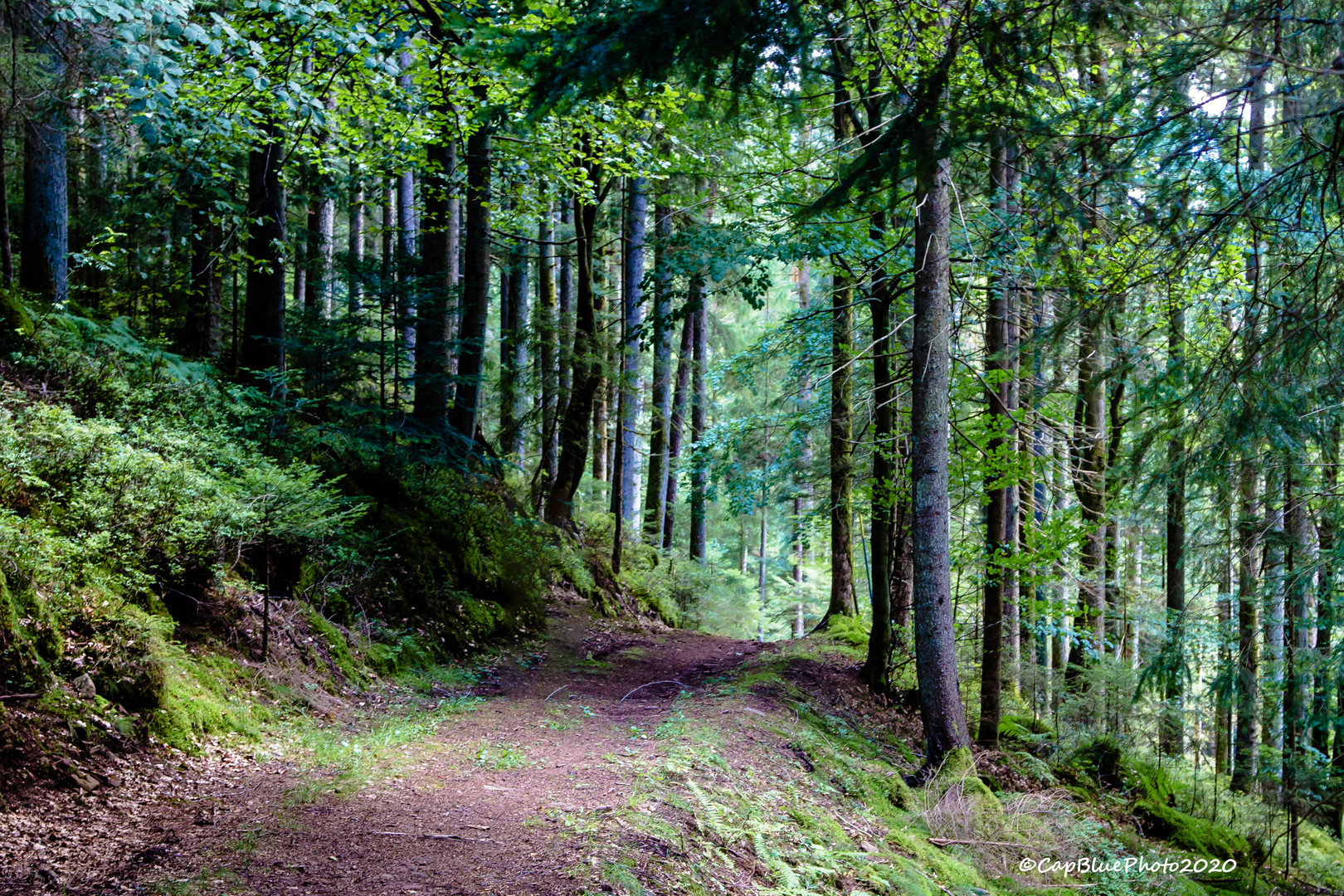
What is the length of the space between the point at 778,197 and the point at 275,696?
7.32m

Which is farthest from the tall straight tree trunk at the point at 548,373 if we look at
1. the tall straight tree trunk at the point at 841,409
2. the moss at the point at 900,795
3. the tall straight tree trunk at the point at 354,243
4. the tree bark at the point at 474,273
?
the moss at the point at 900,795

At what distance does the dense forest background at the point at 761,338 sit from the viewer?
432 centimetres

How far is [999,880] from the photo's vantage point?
5.81 metres

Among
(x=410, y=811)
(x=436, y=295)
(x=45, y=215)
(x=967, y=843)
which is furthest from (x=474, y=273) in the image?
(x=967, y=843)

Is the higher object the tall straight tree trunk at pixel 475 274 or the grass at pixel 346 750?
the tall straight tree trunk at pixel 475 274

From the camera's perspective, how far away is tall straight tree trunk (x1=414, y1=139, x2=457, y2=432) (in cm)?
947

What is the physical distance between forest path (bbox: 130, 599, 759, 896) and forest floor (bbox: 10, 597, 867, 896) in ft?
0.04

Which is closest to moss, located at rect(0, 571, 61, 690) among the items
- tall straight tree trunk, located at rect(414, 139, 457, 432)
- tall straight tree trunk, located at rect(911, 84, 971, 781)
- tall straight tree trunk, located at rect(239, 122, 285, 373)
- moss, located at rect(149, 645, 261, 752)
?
moss, located at rect(149, 645, 261, 752)

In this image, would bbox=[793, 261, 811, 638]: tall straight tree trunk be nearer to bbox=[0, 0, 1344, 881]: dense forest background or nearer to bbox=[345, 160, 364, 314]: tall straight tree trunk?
bbox=[0, 0, 1344, 881]: dense forest background

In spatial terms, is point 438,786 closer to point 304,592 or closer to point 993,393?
point 304,592

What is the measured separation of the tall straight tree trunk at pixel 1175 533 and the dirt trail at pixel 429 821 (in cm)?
443

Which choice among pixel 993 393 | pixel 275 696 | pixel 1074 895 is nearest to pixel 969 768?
pixel 1074 895

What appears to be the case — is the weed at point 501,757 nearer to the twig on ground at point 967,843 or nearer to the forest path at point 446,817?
the forest path at point 446,817

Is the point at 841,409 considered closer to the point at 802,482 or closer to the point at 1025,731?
the point at 802,482
